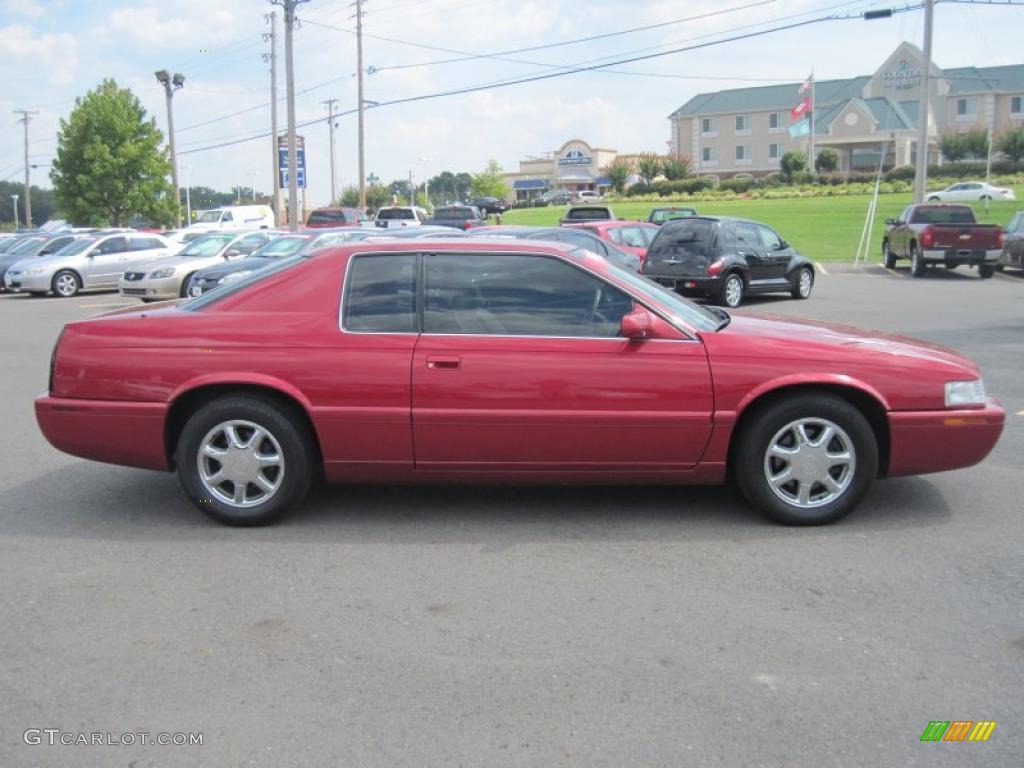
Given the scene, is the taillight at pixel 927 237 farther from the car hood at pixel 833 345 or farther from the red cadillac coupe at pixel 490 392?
the red cadillac coupe at pixel 490 392

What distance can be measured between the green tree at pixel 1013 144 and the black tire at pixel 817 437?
7006 centimetres

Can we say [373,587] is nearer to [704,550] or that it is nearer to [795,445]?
[704,550]

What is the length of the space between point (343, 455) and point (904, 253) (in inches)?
951

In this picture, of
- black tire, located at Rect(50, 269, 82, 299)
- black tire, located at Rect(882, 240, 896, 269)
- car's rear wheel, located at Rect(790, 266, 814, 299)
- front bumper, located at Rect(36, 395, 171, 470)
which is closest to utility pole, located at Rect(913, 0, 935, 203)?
black tire, located at Rect(882, 240, 896, 269)

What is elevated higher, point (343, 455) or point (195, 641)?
point (343, 455)

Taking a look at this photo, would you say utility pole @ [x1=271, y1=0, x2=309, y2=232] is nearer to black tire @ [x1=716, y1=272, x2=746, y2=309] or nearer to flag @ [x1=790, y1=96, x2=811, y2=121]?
black tire @ [x1=716, y1=272, x2=746, y2=309]

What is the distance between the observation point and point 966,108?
82.1 m

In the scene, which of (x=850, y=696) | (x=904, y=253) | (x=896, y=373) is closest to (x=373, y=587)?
(x=850, y=696)

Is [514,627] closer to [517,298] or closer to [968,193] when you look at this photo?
[517,298]

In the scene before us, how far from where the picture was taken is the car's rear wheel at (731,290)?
17.6 m

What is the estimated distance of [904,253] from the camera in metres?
26.5

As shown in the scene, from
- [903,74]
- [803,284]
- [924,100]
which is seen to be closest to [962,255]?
[803,284]

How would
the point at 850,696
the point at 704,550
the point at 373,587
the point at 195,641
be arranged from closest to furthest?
1. the point at 850,696
2. the point at 195,641
3. the point at 373,587
4. the point at 704,550
